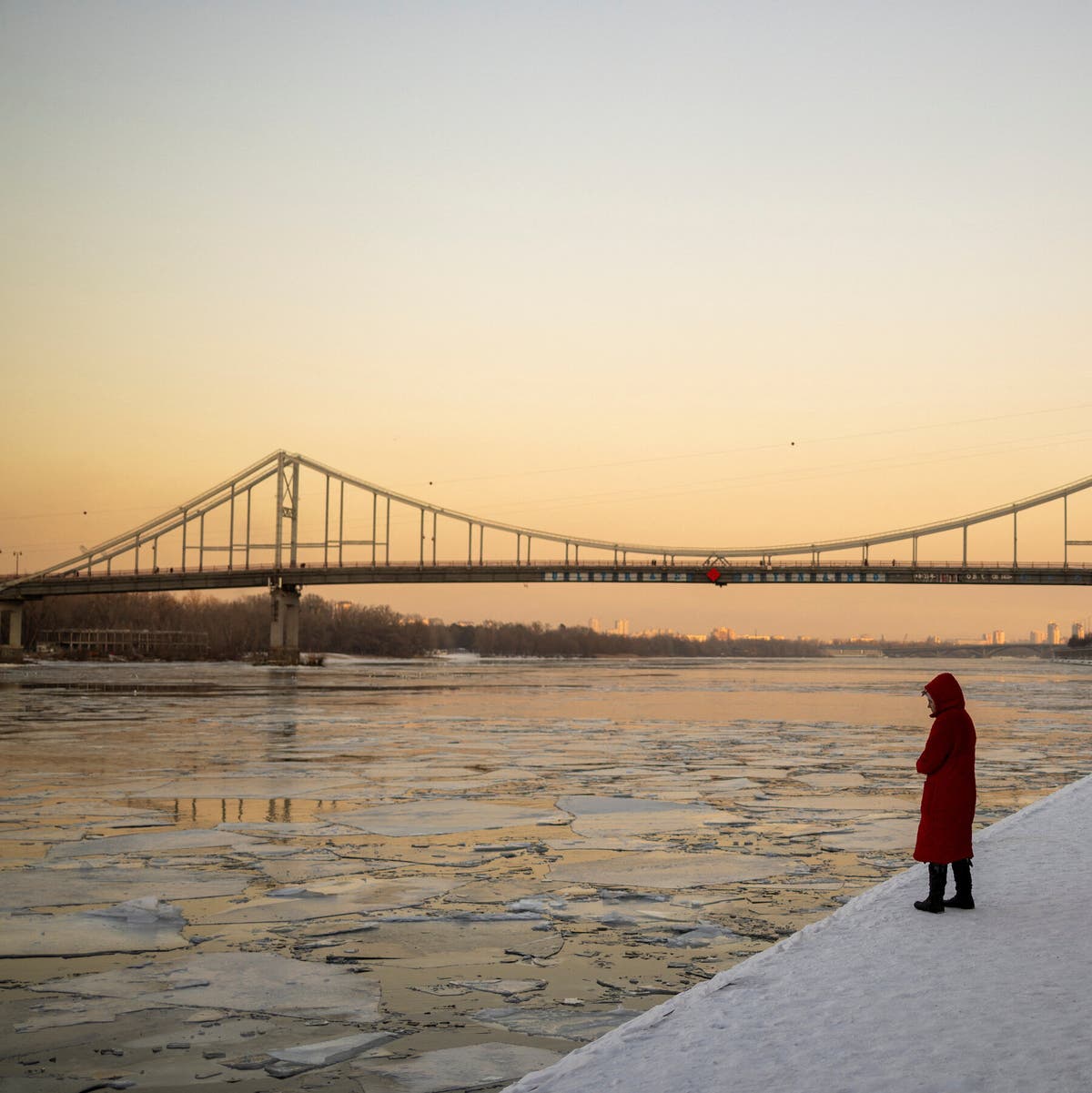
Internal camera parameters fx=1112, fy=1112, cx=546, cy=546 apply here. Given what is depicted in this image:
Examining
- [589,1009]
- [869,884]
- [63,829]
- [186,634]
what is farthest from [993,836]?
[186,634]

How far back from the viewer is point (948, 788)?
5.75 metres

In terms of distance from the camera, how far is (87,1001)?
4.65 m

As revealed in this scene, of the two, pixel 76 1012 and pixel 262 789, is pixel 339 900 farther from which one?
pixel 262 789

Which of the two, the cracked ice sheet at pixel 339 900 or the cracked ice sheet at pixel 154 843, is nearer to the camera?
the cracked ice sheet at pixel 339 900

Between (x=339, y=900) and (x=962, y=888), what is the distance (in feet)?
11.4

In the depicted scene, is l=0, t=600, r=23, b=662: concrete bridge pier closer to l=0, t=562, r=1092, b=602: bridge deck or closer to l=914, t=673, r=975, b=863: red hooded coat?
l=0, t=562, r=1092, b=602: bridge deck

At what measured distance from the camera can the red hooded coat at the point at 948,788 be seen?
5.64m

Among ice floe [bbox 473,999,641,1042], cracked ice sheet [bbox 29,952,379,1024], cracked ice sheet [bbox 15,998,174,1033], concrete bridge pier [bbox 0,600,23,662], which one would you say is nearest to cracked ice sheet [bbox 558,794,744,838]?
cracked ice sheet [bbox 29,952,379,1024]

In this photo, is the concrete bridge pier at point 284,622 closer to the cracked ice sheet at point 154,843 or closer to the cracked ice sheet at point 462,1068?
the cracked ice sheet at point 154,843

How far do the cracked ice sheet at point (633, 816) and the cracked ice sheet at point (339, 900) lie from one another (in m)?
2.27

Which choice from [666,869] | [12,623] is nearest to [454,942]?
[666,869]

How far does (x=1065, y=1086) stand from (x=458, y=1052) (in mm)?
2064

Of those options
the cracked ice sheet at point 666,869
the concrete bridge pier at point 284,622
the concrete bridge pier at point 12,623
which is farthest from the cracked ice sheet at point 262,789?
the concrete bridge pier at point 12,623

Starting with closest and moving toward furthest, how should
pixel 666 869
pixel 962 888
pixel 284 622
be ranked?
pixel 962 888 < pixel 666 869 < pixel 284 622
